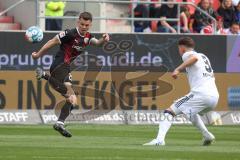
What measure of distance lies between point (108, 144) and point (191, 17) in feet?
37.7

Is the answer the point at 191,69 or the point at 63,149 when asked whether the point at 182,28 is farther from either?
the point at 63,149

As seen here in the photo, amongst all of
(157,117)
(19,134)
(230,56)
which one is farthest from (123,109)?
(19,134)

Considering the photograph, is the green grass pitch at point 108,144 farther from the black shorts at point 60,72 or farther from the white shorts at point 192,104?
the black shorts at point 60,72

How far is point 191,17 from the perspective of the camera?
87.4 feet

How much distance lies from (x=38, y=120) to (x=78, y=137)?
5.69m

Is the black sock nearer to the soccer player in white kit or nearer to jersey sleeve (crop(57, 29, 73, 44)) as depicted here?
jersey sleeve (crop(57, 29, 73, 44))

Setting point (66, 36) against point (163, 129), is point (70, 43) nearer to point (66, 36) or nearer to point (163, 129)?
point (66, 36)

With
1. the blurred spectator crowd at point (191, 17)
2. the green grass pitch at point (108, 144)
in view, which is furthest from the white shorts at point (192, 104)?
the blurred spectator crowd at point (191, 17)

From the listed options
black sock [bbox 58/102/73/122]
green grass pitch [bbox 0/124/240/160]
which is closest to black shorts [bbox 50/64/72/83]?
black sock [bbox 58/102/73/122]

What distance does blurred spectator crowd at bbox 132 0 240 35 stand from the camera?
84.6 ft

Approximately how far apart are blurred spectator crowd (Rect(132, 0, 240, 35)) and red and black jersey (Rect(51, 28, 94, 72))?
24.7ft

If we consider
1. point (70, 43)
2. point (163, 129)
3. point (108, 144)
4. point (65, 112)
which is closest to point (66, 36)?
point (70, 43)

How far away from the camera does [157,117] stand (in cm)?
2388

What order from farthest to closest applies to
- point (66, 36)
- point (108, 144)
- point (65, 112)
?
1. point (66, 36)
2. point (65, 112)
3. point (108, 144)
